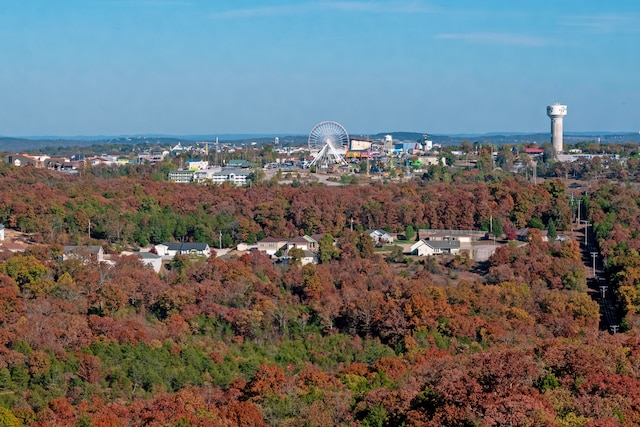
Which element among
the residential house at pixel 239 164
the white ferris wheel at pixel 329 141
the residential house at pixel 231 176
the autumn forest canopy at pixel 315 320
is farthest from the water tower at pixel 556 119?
the autumn forest canopy at pixel 315 320

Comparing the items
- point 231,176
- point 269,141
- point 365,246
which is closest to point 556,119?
point 231,176

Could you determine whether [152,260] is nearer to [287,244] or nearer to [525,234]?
[287,244]

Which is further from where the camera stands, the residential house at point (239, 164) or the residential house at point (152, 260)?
the residential house at point (239, 164)

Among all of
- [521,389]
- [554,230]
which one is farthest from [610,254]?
[521,389]

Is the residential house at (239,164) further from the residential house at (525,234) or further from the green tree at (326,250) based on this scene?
the green tree at (326,250)

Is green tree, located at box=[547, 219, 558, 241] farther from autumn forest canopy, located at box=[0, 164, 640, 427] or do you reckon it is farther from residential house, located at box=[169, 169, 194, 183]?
residential house, located at box=[169, 169, 194, 183]

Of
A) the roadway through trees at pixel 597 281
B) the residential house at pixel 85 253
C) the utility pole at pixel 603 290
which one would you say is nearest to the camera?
the roadway through trees at pixel 597 281

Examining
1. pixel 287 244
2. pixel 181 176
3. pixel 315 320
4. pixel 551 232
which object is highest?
pixel 181 176

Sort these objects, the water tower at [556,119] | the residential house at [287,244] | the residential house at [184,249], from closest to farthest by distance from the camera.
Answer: the residential house at [184,249] < the residential house at [287,244] < the water tower at [556,119]

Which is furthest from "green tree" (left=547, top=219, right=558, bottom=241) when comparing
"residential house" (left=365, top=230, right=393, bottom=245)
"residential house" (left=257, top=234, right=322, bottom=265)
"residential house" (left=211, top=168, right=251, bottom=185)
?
"residential house" (left=211, top=168, right=251, bottom=185)
